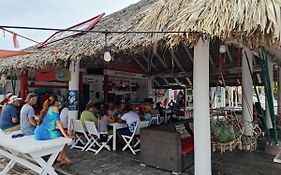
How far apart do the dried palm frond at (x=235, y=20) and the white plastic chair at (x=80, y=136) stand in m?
3.41

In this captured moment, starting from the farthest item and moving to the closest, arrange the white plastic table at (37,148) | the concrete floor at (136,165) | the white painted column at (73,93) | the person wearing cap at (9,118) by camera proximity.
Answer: the white painted column at (73,93) → the person wearing cap at (9,118) → the concrete floor at (136,165) → the white plastic table at (37,148)

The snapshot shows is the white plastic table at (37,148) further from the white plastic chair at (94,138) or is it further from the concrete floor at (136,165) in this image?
the white plastic chair at (94,138)

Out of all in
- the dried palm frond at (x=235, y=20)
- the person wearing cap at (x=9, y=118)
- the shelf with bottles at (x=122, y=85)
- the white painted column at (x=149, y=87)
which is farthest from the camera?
the white painted column at (x=149, y=87)

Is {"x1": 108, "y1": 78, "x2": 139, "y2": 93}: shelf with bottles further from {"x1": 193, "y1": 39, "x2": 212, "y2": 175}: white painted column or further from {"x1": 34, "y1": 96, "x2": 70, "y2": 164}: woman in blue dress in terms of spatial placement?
{"x1": 193, "y1": 39, "x2": 212, "y2": 175}: white painted column

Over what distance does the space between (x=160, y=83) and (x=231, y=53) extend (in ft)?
18.5

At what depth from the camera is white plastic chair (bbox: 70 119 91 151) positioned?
19.2ft

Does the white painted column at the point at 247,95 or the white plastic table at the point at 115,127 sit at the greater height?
the white painted column at the point at 247,95

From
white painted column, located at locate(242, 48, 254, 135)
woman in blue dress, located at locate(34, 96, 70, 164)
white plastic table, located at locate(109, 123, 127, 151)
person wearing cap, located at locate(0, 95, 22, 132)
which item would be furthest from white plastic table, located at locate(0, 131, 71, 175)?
white painted column, located at locate(242, 48, 254, 135)

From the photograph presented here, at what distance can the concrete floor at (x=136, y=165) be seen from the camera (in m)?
4.43

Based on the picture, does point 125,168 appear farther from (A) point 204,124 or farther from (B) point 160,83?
(B) point 160,83

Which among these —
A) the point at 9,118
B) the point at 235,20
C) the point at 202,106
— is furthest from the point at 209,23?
the point at 9,118

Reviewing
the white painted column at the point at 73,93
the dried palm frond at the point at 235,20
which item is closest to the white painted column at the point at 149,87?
the white painted column at the point at 73,93

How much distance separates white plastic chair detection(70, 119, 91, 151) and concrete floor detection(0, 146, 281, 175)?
1.19ft

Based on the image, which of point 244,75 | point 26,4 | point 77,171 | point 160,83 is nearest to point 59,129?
point 77,171
